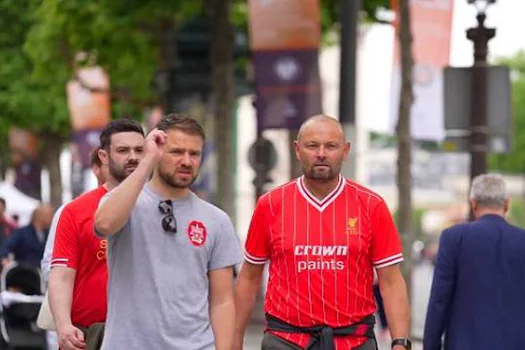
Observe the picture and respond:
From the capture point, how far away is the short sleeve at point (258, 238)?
32.2ft

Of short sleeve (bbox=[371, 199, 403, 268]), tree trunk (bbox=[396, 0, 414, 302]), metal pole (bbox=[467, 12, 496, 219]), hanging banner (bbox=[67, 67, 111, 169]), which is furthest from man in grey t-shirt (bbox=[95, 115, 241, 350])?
hanging banner (bbox=[67, 67, 111, 169])

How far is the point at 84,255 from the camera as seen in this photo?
9844 millimetres

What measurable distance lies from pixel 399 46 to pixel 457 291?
42.0ft

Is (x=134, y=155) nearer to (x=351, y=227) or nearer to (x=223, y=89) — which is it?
(x=351, y=227)

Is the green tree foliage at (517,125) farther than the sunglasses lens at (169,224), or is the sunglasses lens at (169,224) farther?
the green tree foliage at (517,125)

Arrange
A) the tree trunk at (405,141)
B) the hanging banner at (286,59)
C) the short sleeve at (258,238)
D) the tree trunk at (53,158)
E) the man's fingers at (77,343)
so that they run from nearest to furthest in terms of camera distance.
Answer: the man's fingers at (77,343), the short sleeve at (258,238), the tree trunk at (405,141), the hanging banner at (286,59), the tree trunk at (53,158)

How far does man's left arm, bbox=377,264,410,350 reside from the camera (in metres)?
9.70

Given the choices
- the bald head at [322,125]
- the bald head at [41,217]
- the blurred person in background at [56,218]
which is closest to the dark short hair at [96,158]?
the blurred person in background at [56,218]

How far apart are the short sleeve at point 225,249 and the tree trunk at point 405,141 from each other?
14.0m

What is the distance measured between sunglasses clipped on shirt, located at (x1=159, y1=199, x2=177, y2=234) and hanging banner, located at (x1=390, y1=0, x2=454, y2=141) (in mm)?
15882

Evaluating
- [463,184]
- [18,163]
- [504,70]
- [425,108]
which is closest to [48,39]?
[425,108]

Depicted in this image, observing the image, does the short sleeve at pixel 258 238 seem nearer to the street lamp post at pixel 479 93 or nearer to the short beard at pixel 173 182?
the short beard at pixel 173 182

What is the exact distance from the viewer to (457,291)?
11.3 metres

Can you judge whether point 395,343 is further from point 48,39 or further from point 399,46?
point 48,39
